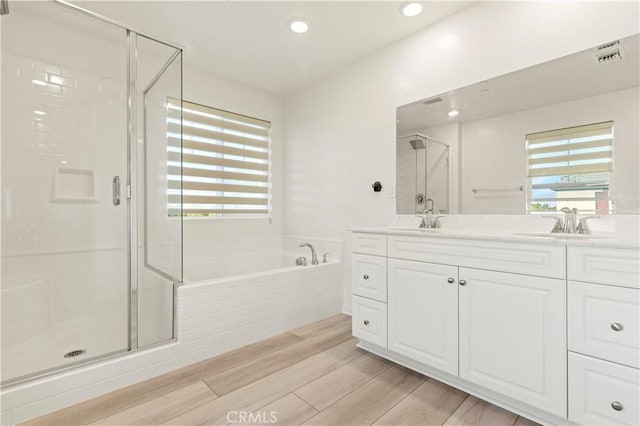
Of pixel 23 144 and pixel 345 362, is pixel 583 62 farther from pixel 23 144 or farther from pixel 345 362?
pixel 23 144

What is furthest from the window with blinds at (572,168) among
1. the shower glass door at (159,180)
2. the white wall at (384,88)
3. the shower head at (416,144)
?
the shower glass door at (159,180)

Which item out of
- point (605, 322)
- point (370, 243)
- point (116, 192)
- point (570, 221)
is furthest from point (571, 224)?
point (116, 192)

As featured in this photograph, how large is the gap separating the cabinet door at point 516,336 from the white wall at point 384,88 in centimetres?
118

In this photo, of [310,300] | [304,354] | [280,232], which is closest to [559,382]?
[304,354]

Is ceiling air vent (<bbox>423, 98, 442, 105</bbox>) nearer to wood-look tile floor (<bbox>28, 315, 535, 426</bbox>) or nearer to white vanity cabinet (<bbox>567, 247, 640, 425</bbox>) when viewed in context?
white vanity cabinet (<bbox>567, 247, 640, 425</bbox>)

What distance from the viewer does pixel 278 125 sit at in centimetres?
368

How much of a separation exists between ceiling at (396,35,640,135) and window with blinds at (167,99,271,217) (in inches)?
73.1

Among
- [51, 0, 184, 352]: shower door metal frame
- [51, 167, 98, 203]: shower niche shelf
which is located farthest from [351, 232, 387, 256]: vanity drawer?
[51, 167, 98, 203]: shower niche shelf

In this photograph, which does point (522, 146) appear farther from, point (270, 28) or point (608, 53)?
point (270, 28)

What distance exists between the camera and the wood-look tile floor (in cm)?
146

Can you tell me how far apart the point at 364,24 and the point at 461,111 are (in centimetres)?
99

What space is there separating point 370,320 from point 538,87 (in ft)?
5.92
